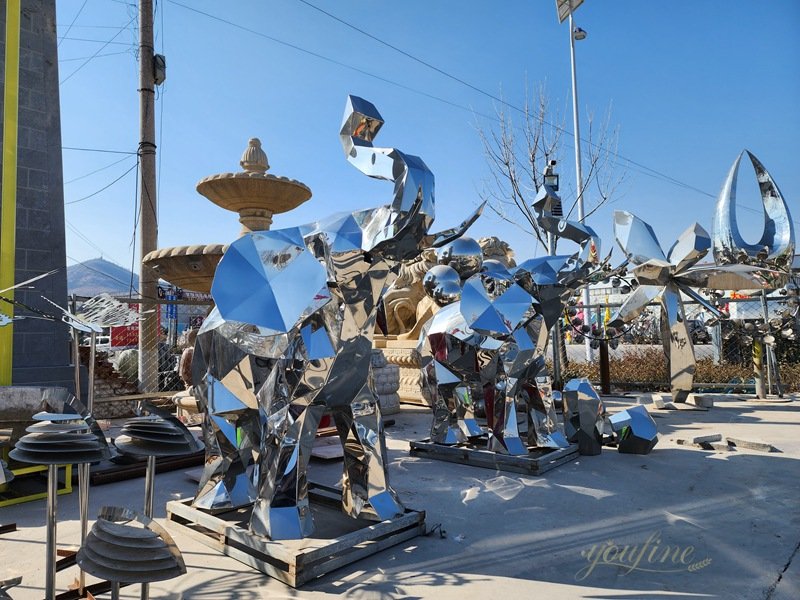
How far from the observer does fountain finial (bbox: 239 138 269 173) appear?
7.54m

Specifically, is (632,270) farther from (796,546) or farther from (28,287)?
(28,287)

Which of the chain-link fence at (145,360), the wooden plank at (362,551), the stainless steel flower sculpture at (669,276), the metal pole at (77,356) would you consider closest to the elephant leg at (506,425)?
the wooden plank at (362,551)

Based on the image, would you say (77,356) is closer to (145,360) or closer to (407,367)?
(407,367)

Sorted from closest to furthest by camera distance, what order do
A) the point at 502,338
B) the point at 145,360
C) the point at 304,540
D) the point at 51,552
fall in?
the point at 51,552
the point at 304,540
the point at 502,338
the point at 145,360

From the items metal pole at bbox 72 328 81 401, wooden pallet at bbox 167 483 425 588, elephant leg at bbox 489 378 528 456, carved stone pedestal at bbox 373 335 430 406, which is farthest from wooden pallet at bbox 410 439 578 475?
carved stone pedestal at bbox 373 335 430 406

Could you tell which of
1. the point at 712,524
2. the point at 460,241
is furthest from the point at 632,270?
the point at 712,524

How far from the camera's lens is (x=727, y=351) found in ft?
41.5

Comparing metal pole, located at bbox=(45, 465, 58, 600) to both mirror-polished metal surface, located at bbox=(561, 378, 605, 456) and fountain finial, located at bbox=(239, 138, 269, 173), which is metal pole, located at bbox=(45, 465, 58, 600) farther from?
fountain finial, located at bbox=(239, 138, 269, 173)

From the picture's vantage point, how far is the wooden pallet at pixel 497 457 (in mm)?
4867

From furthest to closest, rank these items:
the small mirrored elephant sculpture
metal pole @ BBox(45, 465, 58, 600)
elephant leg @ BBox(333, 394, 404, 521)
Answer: the small mirrored elephant sculpture, elephant leg @ BBox(333, 394, 404, 521), metal pole @ BBox(45, 465, 58, 600)

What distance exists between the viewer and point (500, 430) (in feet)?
17.3

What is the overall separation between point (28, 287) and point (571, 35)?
53.1 feet

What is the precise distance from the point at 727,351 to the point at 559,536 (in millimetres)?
11213

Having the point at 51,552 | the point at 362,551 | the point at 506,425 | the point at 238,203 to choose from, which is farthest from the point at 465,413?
the point at 238,203
